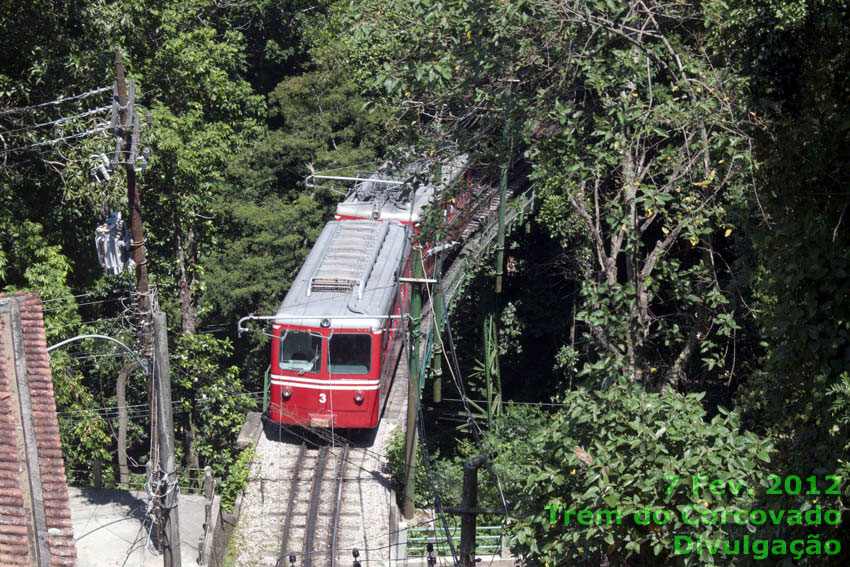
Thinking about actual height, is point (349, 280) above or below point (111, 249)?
below

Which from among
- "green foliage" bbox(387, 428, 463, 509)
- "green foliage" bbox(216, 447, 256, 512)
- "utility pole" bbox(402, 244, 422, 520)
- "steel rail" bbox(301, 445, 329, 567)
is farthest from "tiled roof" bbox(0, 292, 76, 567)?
"green foliage" bbox(387, 428, 463, 509)

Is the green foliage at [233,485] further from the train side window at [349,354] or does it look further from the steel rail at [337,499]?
the train side window at [349,354]

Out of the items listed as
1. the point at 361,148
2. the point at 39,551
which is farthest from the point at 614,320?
the point at 361,148

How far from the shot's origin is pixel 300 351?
15.2 m

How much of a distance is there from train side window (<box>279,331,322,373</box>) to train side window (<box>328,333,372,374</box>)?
235 mm

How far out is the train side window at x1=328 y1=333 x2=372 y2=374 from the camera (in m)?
15.1

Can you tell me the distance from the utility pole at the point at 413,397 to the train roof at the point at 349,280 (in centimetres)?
133

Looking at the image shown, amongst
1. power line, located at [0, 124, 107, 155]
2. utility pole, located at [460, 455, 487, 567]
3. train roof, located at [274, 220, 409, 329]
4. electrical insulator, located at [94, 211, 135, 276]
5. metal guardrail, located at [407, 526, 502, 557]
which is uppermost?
power line, located at [0, 124, 107, 155]

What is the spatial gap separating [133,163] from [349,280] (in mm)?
5499

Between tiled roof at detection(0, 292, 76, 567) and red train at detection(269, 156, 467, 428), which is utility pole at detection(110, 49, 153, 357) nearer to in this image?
red train at detection(269, 156, 467, 428)

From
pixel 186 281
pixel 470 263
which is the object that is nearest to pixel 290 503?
pixel 470 263

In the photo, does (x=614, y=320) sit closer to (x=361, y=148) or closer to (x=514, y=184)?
(x=514, y=184)

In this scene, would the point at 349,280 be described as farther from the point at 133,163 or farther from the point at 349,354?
the point at 133,163

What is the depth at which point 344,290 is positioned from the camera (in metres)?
15.5
